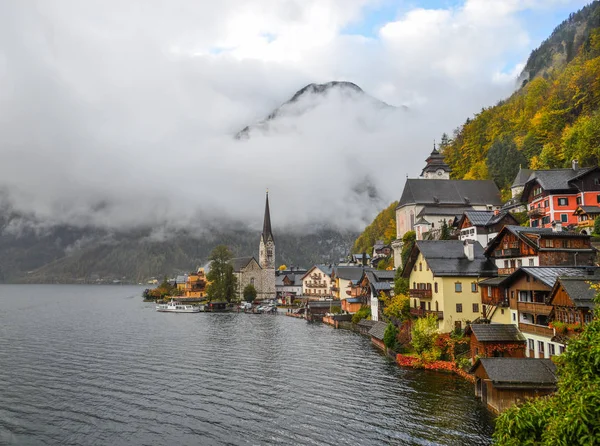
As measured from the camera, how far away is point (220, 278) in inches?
6280

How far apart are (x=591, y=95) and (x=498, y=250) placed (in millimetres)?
68016

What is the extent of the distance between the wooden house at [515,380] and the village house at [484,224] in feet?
108

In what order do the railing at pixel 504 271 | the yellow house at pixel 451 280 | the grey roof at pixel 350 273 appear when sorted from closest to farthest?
the railing at pixel 504 271, the yellow house at pixel 451 280, the grey roof at pixel 350 273

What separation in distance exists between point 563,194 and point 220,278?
114898 millimetres

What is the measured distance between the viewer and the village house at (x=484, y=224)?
219 feet

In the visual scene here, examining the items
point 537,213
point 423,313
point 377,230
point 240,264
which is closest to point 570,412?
point 423,313

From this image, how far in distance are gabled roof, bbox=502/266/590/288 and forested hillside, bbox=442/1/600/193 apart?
48152 millimetres

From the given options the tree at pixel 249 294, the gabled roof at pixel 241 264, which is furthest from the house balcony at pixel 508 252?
the gabled roof at pixel 241 264

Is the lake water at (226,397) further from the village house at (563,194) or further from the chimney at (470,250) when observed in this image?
the village house at (563,194)

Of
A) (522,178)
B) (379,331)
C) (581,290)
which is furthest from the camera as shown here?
(522,178)

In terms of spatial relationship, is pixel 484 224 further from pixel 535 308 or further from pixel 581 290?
pixel 581 290

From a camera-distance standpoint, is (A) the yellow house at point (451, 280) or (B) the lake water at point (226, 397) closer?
(B) the lake water at point (226, 397)

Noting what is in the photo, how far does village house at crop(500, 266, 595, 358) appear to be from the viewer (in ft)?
127

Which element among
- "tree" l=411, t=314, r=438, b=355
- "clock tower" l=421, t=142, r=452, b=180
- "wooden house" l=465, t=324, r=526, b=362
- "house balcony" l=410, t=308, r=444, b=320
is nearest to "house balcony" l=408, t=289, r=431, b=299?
"house balcony" l=410, t=308, r=444, b=320
